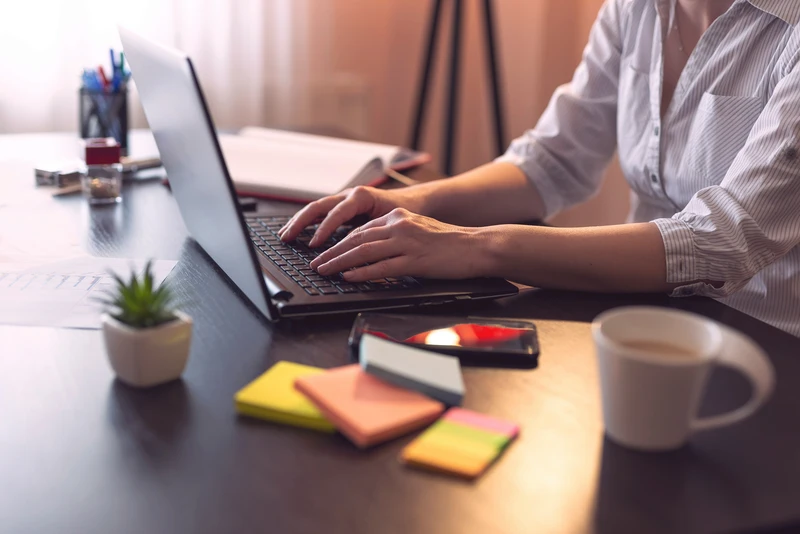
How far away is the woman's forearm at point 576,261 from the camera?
0.88 m

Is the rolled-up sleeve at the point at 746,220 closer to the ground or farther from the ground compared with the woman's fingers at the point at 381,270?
farther from the ground

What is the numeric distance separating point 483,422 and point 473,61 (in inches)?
97.0

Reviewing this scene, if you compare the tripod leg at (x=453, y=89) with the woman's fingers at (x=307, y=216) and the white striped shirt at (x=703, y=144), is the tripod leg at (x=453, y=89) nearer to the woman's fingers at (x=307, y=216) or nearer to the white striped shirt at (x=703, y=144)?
the white striped shirt at (x=703, y=144)

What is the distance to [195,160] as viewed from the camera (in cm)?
79

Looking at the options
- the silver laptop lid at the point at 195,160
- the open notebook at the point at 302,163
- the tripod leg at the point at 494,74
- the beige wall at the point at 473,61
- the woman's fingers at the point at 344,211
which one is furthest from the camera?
the beige wall at the point at 473,61

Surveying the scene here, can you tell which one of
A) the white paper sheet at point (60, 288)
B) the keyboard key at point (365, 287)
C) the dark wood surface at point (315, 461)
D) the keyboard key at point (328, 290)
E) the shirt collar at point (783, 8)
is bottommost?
the white paper sheet at point (60, 288)

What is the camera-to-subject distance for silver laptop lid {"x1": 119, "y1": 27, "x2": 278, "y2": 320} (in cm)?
69

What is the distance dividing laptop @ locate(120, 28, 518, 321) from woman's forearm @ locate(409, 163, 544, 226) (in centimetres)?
26

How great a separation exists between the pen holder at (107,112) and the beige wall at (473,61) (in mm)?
1187

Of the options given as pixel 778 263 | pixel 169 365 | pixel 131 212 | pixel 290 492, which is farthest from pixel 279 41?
pixel 290 492

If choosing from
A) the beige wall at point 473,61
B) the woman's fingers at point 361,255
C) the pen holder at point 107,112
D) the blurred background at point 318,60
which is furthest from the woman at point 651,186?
the beige wall at point 473,61

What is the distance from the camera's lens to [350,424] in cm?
54

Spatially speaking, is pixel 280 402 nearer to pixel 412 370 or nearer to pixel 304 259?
pixel 412 370

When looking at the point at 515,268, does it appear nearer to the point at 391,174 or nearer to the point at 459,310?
the point at 459,310
